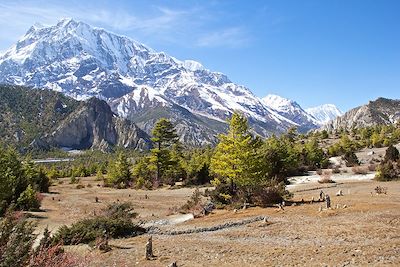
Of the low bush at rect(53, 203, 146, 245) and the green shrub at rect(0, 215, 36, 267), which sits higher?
the green shrub at rect(0, 215, 36, 267)

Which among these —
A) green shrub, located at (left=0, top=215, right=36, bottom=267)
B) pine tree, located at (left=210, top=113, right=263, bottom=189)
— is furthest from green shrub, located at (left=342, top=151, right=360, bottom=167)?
green shrub, located at (left=0, top=215, right=36, bottom=267)

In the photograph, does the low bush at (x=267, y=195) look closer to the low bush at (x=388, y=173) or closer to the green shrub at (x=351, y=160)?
the low bush at (x=388, y=173)

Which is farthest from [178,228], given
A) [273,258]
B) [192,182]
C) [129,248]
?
[192,182]

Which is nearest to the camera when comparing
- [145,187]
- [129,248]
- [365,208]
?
[129,248]

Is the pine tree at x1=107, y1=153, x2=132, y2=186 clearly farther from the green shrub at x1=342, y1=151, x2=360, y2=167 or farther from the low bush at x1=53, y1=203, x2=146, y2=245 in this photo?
the low bush at x1=53, y1=203, x2=146, y2=245

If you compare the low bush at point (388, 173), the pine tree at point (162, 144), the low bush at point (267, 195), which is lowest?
the low bush at point (267, 195)

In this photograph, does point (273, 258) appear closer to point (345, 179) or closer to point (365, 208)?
point (365, 208)

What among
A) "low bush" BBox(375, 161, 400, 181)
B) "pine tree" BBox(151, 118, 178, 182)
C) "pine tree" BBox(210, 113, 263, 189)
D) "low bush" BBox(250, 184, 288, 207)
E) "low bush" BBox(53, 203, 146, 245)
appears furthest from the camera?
"pine tree" BBox(151, 118, 178, 182)

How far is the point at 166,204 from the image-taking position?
42562 millimetres

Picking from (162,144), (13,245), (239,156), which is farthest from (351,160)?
(13,245)

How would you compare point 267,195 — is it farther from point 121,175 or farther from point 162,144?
point 121,175

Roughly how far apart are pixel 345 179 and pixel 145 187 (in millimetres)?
30240

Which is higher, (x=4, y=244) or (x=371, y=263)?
(x=4, y=244)

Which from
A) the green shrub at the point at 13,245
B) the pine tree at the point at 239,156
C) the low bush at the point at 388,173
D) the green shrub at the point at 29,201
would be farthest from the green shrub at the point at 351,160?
the green shrub at the point at 13,245
